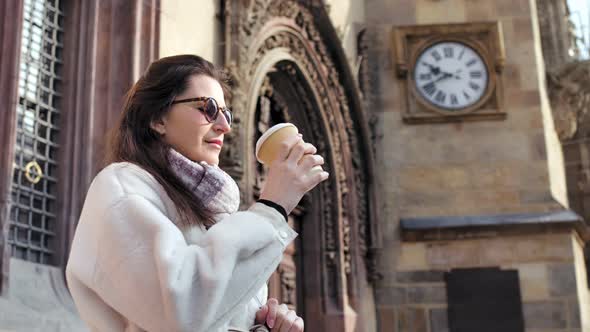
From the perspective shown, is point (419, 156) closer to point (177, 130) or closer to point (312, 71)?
point (312, 71)

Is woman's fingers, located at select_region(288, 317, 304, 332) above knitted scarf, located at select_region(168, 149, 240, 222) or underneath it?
underneath

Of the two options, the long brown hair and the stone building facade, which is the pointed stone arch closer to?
the stone building facade

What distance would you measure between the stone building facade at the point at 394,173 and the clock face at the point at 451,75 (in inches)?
10.9

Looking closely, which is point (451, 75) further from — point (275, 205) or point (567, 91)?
point (275, 205)

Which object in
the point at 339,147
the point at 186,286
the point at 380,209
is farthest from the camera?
the point at 380,209

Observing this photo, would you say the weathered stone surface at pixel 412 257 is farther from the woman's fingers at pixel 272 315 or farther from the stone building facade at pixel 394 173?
the woman's fingers at pixel 272 315

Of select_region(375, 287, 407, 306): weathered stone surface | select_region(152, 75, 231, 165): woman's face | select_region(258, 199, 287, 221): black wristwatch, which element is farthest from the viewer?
select_region(375, 287, 407, 306): weathered stone surface

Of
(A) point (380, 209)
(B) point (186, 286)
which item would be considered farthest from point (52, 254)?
(A) point (380, 209)

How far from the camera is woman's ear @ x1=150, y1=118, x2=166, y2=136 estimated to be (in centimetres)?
153

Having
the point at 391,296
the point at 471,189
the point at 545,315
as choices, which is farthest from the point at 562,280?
the point at 391,296

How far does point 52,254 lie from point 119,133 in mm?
2752

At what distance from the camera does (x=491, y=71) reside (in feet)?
31.1

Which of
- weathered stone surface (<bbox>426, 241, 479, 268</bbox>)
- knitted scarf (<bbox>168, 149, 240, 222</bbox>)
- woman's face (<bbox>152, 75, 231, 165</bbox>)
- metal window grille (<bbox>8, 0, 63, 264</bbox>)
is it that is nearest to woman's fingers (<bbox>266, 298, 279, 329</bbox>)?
knitted scarf (<bbox>168, 149, 240, 222</bbox>)

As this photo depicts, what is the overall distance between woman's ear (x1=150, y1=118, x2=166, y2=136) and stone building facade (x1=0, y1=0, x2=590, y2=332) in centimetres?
336
